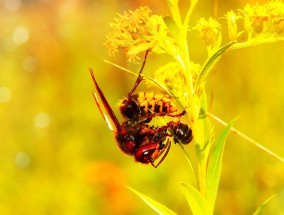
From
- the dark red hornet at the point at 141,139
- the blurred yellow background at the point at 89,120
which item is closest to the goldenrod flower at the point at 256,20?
the dark red hornet at the point at 141,139

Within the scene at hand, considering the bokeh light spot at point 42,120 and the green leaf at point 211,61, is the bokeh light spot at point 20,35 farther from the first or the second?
the green leaf at point 211,61

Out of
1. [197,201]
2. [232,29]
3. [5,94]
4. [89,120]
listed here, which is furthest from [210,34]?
[5,94]

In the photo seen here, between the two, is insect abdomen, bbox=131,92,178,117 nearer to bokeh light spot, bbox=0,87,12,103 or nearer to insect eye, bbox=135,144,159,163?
insect eye, bbox=135,144,159,163

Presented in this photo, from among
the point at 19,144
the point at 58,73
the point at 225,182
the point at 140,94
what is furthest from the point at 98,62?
the point at 140,94

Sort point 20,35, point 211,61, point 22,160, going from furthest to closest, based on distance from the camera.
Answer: point 20,35, point 22,160, point 211,61

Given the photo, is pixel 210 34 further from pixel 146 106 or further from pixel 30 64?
pixel 30 64
